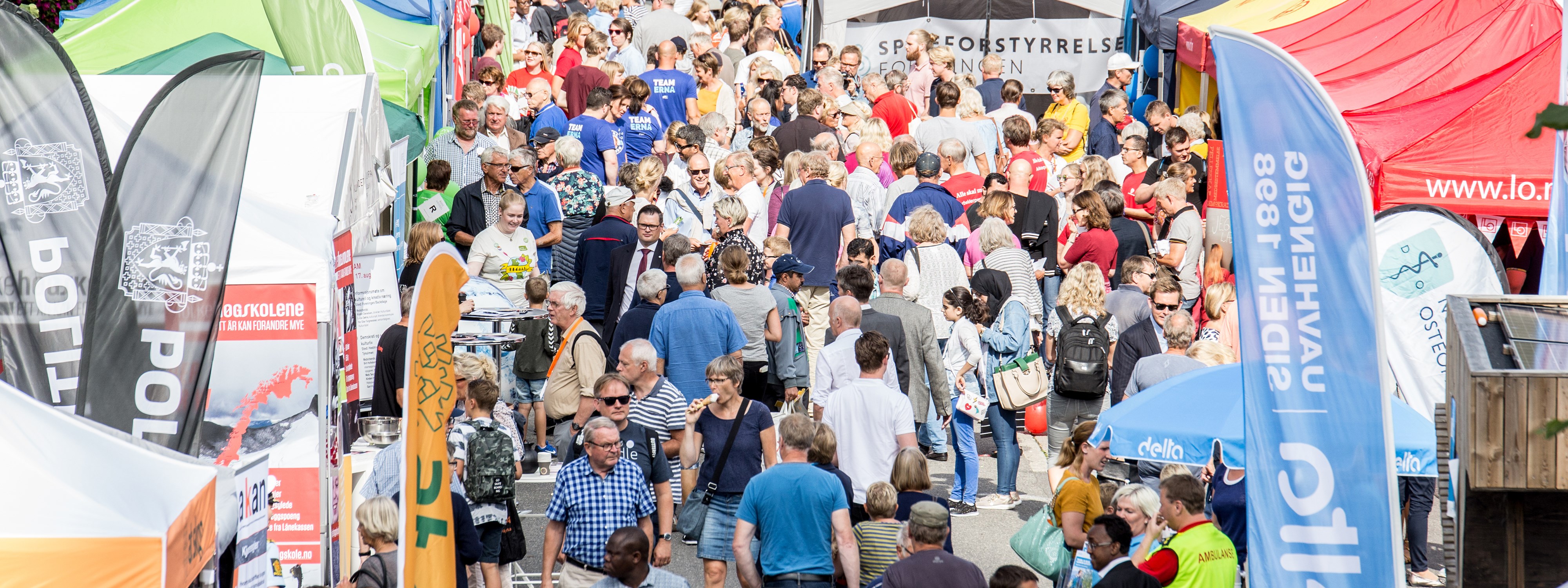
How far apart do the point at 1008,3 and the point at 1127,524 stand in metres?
13.1

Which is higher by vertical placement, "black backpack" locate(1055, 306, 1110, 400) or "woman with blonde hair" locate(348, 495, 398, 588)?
"black backpack" locate(1055, 306, 1110, 400)

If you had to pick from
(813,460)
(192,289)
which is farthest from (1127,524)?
(192,289)

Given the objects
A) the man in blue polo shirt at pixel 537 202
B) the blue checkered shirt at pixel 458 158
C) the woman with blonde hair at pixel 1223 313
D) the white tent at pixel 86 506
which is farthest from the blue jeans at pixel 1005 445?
the white tent at pixel 86 506

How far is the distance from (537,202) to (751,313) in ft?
8.71

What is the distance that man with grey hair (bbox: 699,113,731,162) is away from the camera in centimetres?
1210

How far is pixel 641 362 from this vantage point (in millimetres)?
7562

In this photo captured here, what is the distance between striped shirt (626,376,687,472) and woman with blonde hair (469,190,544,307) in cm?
253

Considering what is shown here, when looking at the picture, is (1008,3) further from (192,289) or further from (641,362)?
(192,289)

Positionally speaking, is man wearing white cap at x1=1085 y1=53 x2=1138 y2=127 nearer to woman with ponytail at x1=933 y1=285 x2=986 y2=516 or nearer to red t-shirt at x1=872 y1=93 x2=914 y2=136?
red t-shirt at x1=872 y1=93 x2=914 y2=136

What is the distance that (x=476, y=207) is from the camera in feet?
34.8

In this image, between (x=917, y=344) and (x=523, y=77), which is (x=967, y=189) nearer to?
(x=917, y=344)

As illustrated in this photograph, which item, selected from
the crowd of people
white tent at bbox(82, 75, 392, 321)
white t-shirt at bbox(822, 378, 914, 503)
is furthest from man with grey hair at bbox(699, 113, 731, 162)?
white t-shirt at bbox(822, 378, 914, 503)

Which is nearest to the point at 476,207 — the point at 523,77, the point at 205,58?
the point at 205,58

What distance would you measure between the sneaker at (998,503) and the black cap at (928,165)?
271 centimetres
